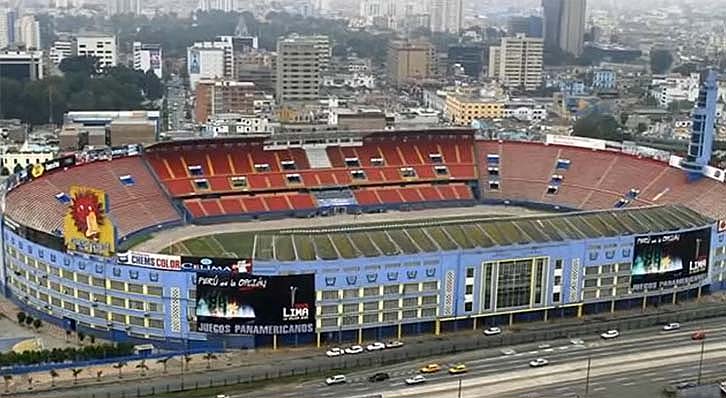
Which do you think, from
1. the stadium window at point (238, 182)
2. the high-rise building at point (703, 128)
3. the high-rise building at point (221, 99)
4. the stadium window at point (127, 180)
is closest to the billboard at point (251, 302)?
the stadium window at point (127, 180)

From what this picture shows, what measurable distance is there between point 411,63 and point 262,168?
93044 mm

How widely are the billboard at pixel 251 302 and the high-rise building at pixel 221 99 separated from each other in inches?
2721

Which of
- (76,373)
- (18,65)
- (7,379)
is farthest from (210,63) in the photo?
(7,379)

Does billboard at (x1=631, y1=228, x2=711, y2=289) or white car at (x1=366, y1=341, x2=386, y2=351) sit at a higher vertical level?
billboard at (x1=631, y1=228, x2=711, y2=289)

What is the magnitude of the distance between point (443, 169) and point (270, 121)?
1137 inches

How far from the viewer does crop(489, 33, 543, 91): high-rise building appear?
6280 inches

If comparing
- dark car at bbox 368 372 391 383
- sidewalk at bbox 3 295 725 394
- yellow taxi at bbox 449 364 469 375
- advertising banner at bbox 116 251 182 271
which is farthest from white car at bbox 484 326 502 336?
advertising banner at bbox 116 251 182 271

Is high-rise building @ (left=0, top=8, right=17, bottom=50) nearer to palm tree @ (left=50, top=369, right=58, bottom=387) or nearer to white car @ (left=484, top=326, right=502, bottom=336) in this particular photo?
palm tree @ (left=50, top=369, right=58, bottom=387)

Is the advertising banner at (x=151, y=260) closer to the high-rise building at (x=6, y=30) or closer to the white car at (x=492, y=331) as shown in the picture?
the white car at (x=492, y=331)

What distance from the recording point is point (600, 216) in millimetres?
54188

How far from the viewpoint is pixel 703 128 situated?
2532 inches

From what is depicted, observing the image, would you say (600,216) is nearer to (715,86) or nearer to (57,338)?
(715,86)

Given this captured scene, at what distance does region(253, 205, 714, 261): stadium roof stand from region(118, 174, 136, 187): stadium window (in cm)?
1899

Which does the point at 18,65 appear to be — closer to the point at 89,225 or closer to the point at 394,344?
the point at 89,225
